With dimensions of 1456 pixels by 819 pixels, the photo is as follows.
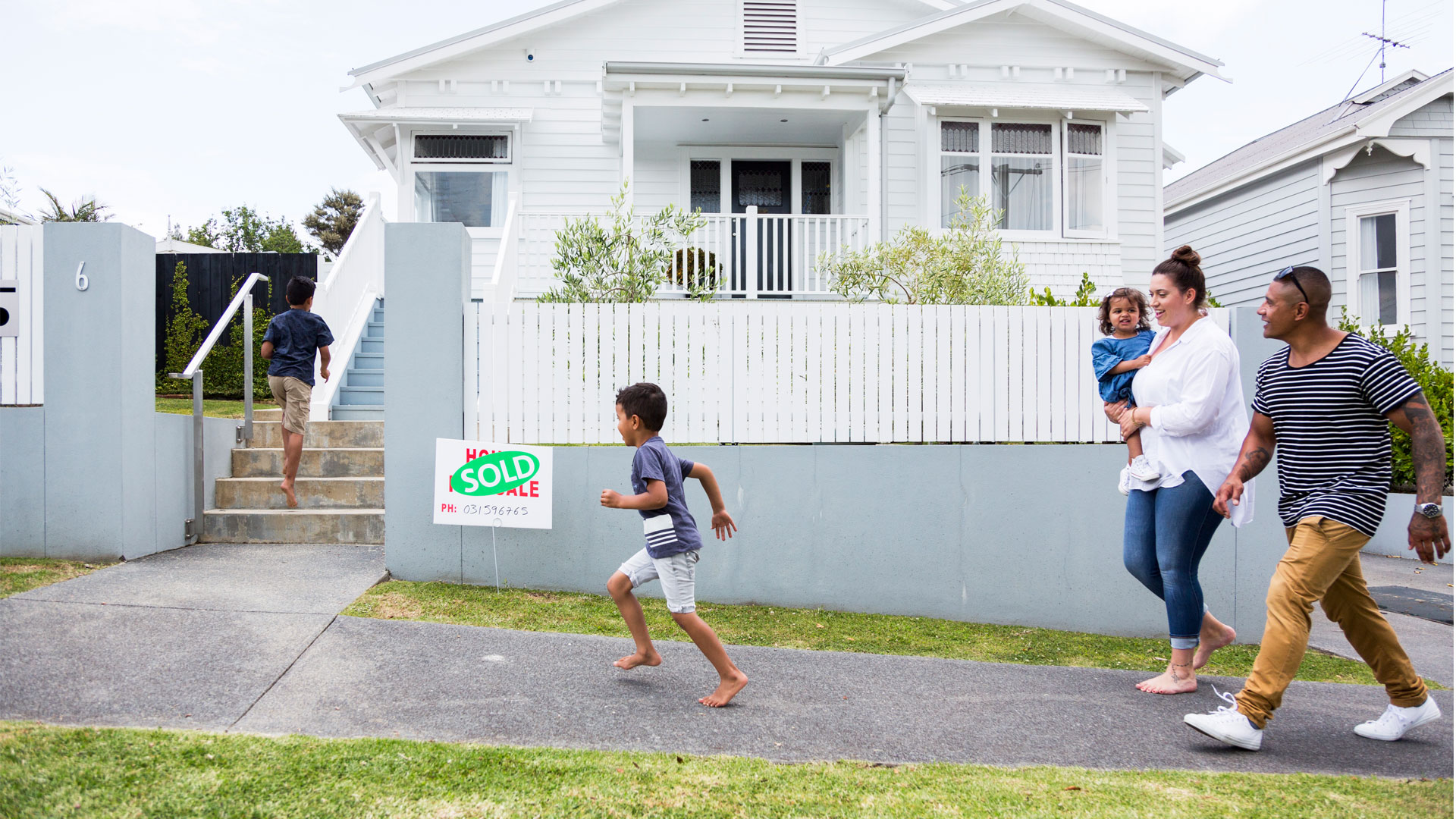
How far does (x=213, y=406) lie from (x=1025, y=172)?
1101cm

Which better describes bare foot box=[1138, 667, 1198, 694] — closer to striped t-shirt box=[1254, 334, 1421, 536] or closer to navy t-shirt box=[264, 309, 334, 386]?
striped t-shirt box=[1254, 334, 1421, 536]

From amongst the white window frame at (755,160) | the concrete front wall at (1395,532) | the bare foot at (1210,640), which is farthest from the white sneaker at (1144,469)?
the white window frame at (755,160)

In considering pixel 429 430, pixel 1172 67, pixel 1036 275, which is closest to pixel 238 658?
pixel 429 430

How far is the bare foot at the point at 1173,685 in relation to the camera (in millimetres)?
4336

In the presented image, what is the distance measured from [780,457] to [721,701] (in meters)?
2.30

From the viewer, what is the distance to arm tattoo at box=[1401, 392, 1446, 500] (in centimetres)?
318

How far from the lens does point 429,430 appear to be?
580 cm

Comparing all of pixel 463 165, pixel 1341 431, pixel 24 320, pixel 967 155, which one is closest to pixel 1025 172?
pixel 967 155

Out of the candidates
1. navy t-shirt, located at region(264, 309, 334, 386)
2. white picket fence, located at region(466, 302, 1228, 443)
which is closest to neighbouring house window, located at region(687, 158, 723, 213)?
navy t-shirt, located at region(264, 309, 334, 386)

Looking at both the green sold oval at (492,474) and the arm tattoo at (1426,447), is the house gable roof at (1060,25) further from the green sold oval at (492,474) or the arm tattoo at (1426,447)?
the arm tattoo at (1426,447)

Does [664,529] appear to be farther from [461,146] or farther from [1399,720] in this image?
[461,146]

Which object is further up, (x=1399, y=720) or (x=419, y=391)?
(x=419, y=391)

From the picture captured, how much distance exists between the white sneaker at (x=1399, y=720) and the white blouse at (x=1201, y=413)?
908mm

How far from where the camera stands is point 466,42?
494 inches
